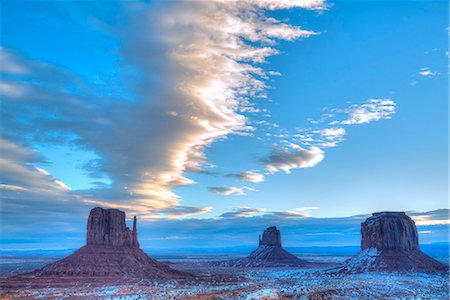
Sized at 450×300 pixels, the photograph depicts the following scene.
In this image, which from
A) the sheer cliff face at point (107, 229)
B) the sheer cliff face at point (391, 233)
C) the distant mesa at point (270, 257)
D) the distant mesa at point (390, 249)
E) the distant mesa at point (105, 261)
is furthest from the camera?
the distant mesa at point (270, 257)

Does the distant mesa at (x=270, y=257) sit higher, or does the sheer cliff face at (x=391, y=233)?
the sheer cliff face at (x=391, y=233)

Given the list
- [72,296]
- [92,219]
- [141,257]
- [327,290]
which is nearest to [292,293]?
[327,290]

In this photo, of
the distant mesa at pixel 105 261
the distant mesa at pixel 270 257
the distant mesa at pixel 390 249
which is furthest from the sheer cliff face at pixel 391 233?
the distant mesa at pixel 105 261

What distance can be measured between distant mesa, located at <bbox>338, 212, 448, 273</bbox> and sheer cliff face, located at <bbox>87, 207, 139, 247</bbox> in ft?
200

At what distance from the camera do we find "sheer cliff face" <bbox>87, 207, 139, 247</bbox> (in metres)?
96.2

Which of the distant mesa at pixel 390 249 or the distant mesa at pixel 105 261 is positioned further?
the distant mesa at pixel 390 249

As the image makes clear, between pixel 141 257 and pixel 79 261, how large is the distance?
17.2 meters

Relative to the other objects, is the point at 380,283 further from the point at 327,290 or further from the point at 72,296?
the point at 72,296

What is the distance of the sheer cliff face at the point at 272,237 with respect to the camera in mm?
181500

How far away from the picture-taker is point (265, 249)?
177750mm

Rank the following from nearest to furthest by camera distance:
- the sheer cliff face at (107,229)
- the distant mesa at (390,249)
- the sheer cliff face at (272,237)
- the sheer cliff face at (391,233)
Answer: the distant mesa at (390,249)
the sheer cliff face at (107,229)
the sheer cliff face at (391,233)
the sheer cliff face at (272,237)

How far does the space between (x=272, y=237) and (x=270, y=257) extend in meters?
17.5

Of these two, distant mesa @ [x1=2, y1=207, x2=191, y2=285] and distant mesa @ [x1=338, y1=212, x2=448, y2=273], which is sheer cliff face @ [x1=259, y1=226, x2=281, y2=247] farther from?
distant mesa @ [x1=2, y1=207, x2=191, y2=285]

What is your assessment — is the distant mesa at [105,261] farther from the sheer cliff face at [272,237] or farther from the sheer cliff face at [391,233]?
the sheer cliff face at [272,237]
